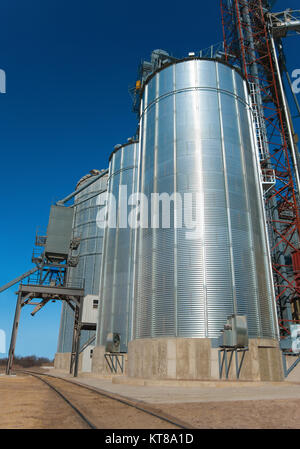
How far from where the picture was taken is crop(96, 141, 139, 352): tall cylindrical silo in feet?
94.3

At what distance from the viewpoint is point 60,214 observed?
126ft

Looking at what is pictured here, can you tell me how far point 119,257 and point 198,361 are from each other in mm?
15631

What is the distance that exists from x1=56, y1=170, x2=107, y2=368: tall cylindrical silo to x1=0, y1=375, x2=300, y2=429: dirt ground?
30.0 metres

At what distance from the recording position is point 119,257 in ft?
103

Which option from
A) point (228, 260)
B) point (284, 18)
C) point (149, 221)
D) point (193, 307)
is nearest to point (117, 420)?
point (193, 307)

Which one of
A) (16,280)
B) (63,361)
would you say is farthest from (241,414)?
(63,361)

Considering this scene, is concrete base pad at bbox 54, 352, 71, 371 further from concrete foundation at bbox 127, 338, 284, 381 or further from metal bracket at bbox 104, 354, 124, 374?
concrete foundation at bbox 127, 338, 284, 381

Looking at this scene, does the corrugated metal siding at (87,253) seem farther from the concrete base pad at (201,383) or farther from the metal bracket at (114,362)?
the concrete base pad at (201,383)

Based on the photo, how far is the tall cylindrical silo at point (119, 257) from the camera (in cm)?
2873

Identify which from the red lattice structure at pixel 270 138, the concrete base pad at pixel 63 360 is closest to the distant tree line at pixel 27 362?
the concrete base pad at pixel 63 360

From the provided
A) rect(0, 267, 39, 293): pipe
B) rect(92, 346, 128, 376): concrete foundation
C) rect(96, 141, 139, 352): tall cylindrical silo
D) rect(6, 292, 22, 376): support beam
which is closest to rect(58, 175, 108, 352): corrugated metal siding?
rect(0, 267, 39, 293): pipe

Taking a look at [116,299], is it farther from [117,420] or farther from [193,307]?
[117,420]

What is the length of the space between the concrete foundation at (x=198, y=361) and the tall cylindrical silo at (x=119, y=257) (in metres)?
9.35

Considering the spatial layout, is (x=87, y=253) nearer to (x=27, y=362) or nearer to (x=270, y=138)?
(x=270, y=138)
